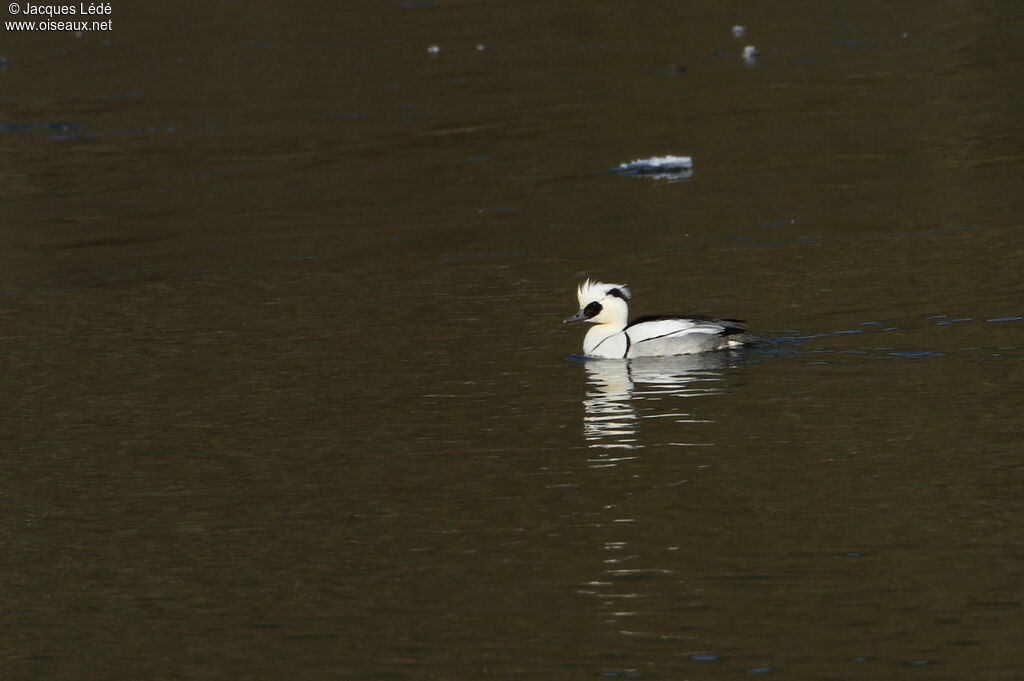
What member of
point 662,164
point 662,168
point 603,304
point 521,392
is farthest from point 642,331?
point 662,168

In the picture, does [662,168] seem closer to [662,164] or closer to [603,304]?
[662,164]

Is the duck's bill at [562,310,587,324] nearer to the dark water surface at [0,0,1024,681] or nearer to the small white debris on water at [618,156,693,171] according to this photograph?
the dark water surface at [0,0,1024,681]

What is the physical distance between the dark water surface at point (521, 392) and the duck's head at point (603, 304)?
0.62 m

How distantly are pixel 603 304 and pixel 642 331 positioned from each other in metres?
0.69

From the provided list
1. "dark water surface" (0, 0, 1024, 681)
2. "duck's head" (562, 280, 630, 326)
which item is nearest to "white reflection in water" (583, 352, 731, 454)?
"dark water surface" (0, 0, 1024, 681)

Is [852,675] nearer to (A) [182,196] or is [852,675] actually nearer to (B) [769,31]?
(A) [182,196]

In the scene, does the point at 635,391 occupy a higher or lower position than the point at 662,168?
lower

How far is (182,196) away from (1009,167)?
13649mm

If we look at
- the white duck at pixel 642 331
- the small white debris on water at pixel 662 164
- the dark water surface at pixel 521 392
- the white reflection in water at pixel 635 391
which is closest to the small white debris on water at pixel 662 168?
the small white debris on water at pixel 662 164

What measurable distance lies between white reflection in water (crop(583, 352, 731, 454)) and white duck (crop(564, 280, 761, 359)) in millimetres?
104

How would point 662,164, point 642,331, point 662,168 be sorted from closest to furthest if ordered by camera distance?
point 642,331 < point 662,164 < point 662,168

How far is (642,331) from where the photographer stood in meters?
17.2

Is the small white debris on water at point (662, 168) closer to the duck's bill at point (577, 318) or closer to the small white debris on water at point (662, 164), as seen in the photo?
the small white debris on water at point (662, 164)

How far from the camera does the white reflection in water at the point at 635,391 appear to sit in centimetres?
1404
